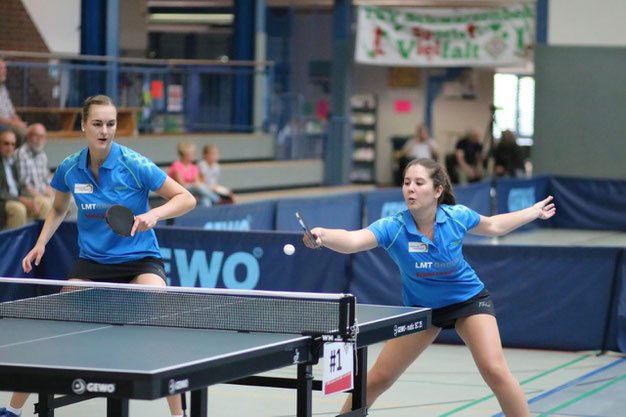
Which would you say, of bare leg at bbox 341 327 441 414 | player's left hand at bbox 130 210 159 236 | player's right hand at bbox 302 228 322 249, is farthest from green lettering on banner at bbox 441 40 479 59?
player's right hand at bbox 302 228 322 249

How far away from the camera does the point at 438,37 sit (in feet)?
68.8

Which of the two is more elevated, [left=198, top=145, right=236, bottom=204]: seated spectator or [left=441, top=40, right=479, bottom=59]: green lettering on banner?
[left=441, top=40, right=479, bottom=59]: green lettering on banner

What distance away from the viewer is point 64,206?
6074 mm

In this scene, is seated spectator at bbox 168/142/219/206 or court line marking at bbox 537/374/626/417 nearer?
court line marking at bbox 537/374/626/417

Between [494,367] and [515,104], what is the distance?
2930cm

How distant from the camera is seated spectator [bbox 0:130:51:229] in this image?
11.6 metres

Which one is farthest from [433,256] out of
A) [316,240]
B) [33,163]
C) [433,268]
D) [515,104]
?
[515,104]

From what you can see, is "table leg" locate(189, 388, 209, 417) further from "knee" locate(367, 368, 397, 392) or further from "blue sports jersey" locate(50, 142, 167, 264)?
"blue sports jersey" locate(50, 142, 167, 264)

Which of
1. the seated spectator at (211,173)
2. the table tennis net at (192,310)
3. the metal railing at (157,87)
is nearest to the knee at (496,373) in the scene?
the table tennis net at (192,310)

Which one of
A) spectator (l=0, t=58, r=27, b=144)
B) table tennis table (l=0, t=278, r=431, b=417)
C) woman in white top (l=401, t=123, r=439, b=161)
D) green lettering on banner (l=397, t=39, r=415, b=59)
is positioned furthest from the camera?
woman in white top (l=401, t=123, r=439, b=161)

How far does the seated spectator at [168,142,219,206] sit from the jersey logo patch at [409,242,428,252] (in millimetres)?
8633

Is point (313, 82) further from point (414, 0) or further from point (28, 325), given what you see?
point (28, 325)

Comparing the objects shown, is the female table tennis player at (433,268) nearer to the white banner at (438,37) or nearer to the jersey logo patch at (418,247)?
the jersey logo patch at (418,247)

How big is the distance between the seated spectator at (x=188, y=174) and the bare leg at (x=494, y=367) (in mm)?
8755
